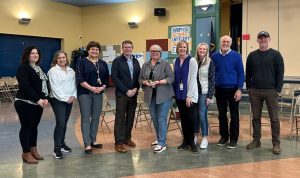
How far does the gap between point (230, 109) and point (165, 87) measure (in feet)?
3.21

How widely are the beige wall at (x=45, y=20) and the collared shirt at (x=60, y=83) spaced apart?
323 inches

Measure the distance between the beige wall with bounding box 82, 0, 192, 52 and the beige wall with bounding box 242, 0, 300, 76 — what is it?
2451mm

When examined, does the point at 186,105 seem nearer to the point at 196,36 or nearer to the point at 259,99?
the point at 259,99

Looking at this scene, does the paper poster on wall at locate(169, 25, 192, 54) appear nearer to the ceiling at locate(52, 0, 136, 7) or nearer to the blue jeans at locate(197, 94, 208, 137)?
the ceiling at locate(52, 0, 136, 7)

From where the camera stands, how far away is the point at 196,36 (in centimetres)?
1165

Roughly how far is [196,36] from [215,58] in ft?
23.2

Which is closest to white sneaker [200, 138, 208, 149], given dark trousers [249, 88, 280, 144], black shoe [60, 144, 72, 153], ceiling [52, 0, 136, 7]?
dark trousers [249, 88, 280, 144]

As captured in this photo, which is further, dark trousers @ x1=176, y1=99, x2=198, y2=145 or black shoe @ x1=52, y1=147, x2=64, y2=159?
dark trousers @ x1=176, y1=99, x2=198, y2=145

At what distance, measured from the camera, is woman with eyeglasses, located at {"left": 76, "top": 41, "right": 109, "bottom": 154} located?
4.41 meters

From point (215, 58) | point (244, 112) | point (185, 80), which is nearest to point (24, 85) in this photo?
point (185, 80)

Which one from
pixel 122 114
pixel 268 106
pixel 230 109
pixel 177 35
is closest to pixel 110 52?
pixel 177 35

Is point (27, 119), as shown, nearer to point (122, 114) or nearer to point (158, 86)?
point (122, 114)

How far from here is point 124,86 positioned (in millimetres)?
4586

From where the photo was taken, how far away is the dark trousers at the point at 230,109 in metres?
4.69
